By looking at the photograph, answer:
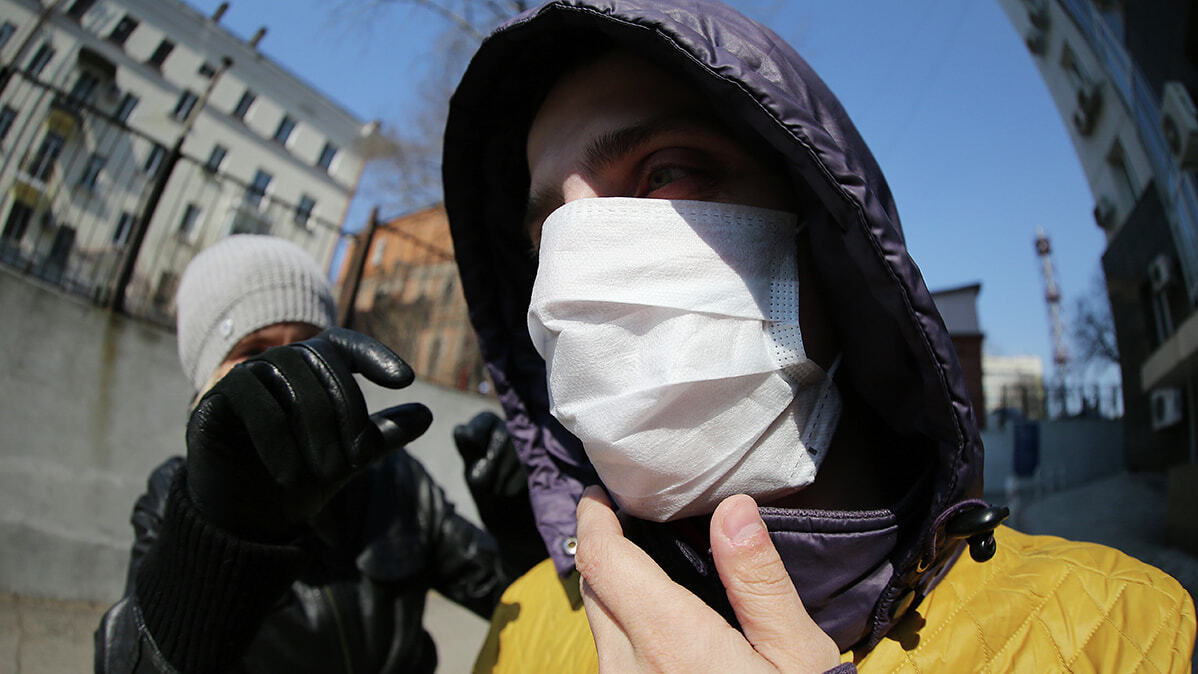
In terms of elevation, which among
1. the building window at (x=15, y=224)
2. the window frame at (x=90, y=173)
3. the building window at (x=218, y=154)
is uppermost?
the window frame at (x=90, y=173)

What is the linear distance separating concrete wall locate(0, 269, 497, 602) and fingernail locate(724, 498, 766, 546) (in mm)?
4591

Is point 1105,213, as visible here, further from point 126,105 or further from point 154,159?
point 126,105

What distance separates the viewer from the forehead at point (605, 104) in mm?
1116

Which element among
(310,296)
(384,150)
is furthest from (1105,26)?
(384,150)

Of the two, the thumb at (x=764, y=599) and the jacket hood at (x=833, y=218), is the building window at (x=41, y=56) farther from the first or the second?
the thumb at (x=764, y=599)

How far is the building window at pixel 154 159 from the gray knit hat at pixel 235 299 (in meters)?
3.39

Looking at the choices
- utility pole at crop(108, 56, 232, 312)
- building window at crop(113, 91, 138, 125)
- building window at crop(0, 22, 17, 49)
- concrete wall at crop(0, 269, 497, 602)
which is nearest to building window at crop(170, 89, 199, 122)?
building window at crop(113, 91, 138, 125)

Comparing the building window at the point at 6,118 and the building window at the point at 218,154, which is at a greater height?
the building window at the point at 6,118

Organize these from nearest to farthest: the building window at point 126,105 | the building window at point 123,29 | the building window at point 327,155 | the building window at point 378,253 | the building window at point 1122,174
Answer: the building window at point 1122,174, the building window at point 378,253, the building window at point 123,29, the building window at point 126,105, the building window at point 327,155

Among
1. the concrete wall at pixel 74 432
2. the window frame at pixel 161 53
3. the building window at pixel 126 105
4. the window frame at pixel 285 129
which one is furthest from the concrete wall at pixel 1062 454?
the window frame at pixel 285 129

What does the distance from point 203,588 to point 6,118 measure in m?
5.27

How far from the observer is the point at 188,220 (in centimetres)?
531

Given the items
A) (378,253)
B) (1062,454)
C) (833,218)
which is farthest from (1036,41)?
(1062,454)

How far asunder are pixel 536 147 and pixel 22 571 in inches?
169
